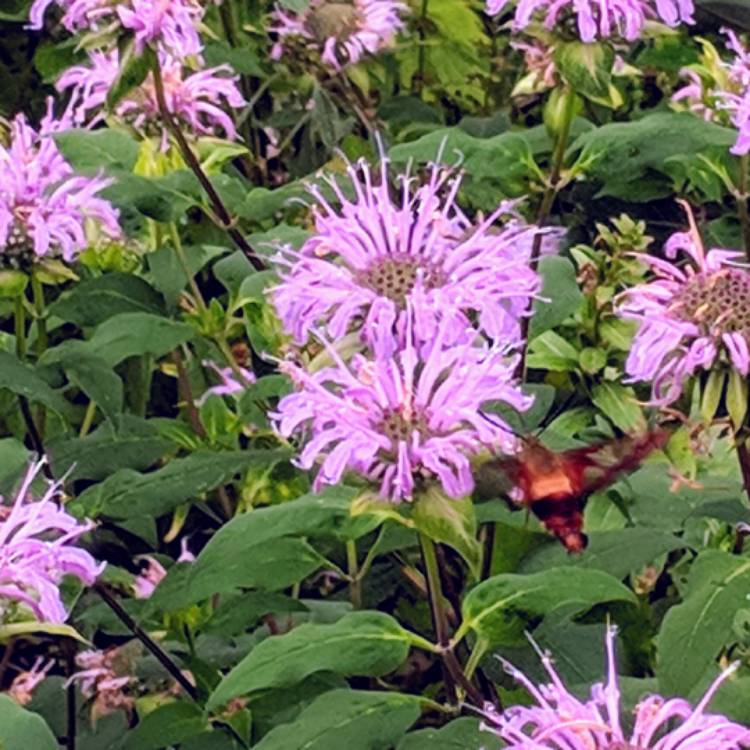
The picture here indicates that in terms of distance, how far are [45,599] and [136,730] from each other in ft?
0.72

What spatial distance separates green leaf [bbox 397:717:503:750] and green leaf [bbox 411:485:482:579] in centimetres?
9

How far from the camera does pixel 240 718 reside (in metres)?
1.04

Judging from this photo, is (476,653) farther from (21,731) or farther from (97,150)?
(97,150)

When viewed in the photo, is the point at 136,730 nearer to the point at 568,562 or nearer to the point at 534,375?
the point at 568,562

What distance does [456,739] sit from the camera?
2.78 feet

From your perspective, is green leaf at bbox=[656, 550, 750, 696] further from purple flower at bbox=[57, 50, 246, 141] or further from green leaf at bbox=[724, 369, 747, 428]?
purple flower at bbox=[57, 50, 246, 141]

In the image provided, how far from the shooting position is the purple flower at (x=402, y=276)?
981 mm

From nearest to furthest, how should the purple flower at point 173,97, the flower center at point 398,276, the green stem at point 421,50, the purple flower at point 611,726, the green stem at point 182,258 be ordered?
the purple flower at point 611,726 < the flower center at point 398,276 < the green stem at point 182,258 < the purple flower at point 173,97 < the green stem at point 421,50

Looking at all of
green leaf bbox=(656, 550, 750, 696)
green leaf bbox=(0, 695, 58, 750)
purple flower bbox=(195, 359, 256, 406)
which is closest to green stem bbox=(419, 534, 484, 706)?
green leaf bbox=(656, 550, 750, 696)

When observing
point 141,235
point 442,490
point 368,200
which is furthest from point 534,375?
point 442,490

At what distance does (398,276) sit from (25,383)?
29cm

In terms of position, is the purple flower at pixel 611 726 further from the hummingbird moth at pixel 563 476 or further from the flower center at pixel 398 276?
the flower center at pixel 398 276

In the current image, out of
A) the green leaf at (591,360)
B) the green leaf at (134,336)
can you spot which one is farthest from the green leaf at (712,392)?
the green leaf at (134,336)

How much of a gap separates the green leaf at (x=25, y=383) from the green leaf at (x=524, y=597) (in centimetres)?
39
